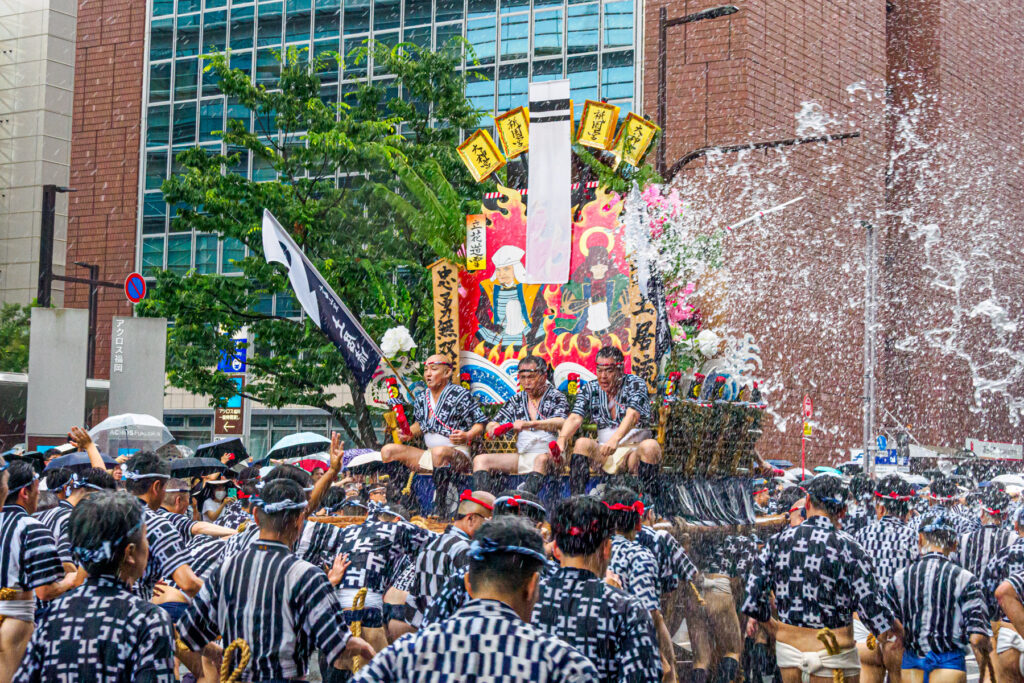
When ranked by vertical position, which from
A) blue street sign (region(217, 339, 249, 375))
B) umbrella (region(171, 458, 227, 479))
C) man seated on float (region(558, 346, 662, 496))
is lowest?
umbrella (region(171, 458, 227, 479))

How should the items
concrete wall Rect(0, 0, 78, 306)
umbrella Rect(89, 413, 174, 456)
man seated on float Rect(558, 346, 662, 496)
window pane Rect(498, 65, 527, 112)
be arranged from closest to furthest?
man seated on float Rect(558, 346, 662, 496) → umbrella Rect(89, 413, 174, 456) → window pane Rect(498, 65, 527, 112) → concrete wall Rect(0, 0, 78, 306)

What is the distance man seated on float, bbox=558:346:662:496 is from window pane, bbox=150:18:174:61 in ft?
106

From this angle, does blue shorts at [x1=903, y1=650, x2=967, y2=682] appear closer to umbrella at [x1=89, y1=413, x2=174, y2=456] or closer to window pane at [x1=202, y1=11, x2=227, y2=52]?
umbrella at [x1=89, y1=413, x2=174, y2=456]

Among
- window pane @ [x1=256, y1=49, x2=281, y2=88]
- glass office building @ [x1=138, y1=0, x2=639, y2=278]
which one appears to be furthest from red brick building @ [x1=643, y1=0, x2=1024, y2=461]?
A: window pane @ [x1=256, y1=49, x2=281, y2=88]

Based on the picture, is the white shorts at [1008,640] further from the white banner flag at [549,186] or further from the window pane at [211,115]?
the window pane at [211,115]

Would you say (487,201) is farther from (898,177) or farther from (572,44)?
(898,177)

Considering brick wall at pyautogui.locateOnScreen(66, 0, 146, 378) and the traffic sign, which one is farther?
brick wall at pyautogui.locateOnScreen(66, 0, 146, 378)

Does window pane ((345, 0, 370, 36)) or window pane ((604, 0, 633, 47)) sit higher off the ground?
window pane ((345, 0, 370, 36))

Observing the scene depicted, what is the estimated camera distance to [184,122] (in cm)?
3894

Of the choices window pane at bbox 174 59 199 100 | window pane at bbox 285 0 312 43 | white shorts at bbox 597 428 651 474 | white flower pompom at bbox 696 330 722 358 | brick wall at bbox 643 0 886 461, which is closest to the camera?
white shorts at bbox 597 428 651 474

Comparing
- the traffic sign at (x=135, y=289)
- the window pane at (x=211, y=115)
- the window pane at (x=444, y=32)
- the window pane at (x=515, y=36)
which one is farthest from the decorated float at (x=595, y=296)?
the window pane at (x=211, y=115)

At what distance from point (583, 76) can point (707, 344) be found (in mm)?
23452

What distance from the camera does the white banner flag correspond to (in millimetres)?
11664

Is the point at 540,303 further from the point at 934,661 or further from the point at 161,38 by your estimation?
the point at 161,38
